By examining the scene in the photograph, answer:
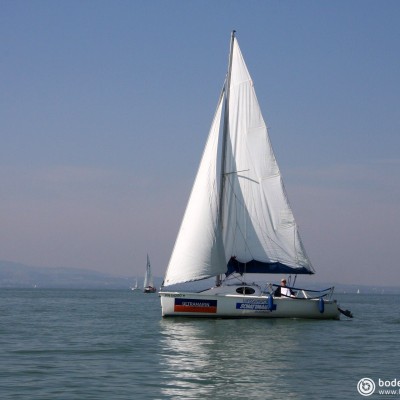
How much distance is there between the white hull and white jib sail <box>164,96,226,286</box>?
1.39m

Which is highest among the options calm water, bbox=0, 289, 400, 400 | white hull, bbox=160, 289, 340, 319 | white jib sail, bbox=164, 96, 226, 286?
white jib sail, bbox=164, 96, 226, 286

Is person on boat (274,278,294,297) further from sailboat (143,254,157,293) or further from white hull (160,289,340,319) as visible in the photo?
sailboat (143,254,157,293)

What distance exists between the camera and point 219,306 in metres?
43.0

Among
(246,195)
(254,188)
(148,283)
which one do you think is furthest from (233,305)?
(148,283)

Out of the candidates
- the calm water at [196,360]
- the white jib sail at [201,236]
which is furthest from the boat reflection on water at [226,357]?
the white jib sail at [201,236]

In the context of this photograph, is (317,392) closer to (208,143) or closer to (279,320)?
(279,320)

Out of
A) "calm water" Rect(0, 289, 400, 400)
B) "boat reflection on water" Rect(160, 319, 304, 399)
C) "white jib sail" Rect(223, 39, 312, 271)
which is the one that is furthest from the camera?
"white jib sail" Rect(223, 39, 312, 271)

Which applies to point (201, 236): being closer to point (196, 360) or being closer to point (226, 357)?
point (226, 357)

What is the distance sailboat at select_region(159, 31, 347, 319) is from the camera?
44.6 metres

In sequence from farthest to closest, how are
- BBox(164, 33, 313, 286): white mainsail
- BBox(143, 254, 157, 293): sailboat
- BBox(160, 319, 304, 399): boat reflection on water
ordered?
BBox(143, 254, 157, 293): sailboat, BBox(164, 33, 313, 286): white mainsail, BBox(160, 319, 304, 399): boat reflection on water

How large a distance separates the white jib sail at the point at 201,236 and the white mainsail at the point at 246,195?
0.06 meters

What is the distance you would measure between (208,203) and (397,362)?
1872 cm

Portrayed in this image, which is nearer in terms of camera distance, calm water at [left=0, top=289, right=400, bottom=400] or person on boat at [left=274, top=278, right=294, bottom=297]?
calm water at [left=0, top=289, right=400, bottom=400]

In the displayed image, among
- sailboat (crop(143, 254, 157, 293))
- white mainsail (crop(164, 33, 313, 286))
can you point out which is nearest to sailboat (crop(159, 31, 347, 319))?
white mainsail (crop(164, 33, 313, 286))
